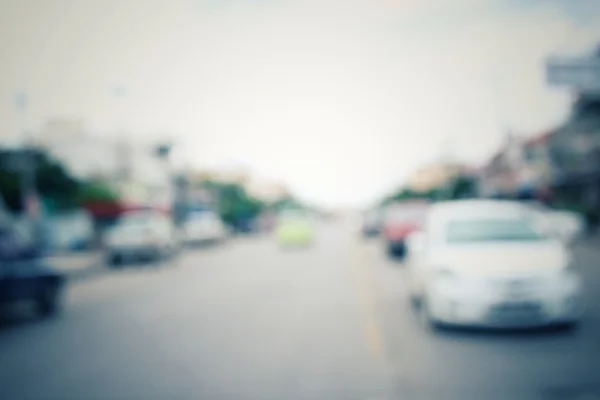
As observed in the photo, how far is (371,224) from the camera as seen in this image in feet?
130

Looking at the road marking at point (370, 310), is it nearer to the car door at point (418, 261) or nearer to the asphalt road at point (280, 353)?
the asphalt road at point (280, 353)

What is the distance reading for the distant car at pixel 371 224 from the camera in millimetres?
39281

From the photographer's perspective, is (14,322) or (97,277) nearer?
(14,322)

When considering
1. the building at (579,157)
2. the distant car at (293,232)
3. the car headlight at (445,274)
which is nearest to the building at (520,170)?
the building at (579,157)

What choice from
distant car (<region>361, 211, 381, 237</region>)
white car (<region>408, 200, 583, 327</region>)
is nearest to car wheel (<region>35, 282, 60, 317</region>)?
white car (<region>408, 200, 583, 327</region>)

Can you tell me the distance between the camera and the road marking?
674cm

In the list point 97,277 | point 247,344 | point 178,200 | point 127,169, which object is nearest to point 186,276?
point 97,277

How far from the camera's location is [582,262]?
16.3 metres

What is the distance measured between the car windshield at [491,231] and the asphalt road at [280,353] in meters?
1.29

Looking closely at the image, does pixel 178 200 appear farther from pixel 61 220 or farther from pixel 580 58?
pixel 580 58

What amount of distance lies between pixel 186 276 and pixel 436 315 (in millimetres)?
10709

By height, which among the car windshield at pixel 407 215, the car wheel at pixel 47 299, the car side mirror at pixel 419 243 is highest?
the car side mirror at pixel 419 243

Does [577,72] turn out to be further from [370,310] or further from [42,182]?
[42,182]

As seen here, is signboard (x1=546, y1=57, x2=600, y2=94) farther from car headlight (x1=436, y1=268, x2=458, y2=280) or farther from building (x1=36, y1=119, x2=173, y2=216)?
building (x1=36, y1=119, x2=173, y2=216)
